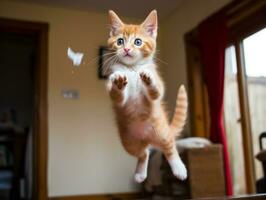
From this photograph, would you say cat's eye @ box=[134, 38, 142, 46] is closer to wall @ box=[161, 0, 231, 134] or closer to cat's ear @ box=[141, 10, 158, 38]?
cat's ear @ box=[141, 10, 158, 38]

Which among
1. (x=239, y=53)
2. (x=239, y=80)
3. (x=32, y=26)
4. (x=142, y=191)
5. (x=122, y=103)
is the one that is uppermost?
(x=32, y=26)

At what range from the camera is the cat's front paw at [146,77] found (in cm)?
57

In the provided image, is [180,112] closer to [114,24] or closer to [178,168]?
[178,168]

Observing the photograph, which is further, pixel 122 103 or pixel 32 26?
pixel 32 26

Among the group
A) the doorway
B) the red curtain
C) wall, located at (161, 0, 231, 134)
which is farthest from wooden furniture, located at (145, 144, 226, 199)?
wall, located at (161, 0, 231, 134)

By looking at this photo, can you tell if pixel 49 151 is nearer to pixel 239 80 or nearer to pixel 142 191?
pixel 142 191

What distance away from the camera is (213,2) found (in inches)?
121

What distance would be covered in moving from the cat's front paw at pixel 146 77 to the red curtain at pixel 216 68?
1.93 metres

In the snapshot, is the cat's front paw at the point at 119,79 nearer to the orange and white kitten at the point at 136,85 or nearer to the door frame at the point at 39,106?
the orange and white kitten at the point at 136,85

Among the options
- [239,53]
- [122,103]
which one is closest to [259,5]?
[239,53]

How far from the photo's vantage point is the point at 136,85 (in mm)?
599

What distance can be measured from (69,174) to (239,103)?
1671 millimetres

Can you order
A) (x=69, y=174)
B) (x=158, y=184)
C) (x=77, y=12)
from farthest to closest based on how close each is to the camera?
(x=69, y=174) < (x=158, y=184) < (x=77, y=12)

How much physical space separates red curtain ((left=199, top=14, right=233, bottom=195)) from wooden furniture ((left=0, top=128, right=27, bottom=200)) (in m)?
2.15
